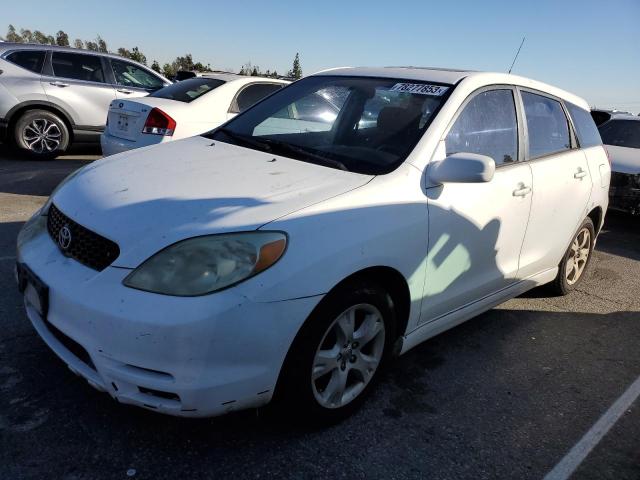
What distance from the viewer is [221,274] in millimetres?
2025

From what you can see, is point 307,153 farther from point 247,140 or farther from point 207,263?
point 207,263

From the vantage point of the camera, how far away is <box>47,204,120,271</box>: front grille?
2.15m

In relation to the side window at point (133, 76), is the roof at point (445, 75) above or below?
above

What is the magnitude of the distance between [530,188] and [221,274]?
219 cm

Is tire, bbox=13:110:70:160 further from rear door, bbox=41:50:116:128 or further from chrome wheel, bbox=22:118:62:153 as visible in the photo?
rear door, bbox=41:50:116:128

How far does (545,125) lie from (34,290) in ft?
10.9

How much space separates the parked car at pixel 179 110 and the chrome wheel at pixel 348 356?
13.0ft

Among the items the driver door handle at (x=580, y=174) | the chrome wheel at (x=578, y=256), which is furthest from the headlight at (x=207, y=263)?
the chrome wheel at (x=578, y=256)

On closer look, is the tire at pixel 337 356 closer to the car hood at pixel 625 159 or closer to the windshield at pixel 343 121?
the windshield at pixel 343 121

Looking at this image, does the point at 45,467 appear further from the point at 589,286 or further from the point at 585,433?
the point at 589,286

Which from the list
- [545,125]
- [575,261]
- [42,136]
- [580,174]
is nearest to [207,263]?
[545,125]

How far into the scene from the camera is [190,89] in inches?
255

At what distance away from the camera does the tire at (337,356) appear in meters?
2.21

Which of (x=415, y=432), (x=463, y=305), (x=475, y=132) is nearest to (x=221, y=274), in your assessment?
(x=415, y=432)
